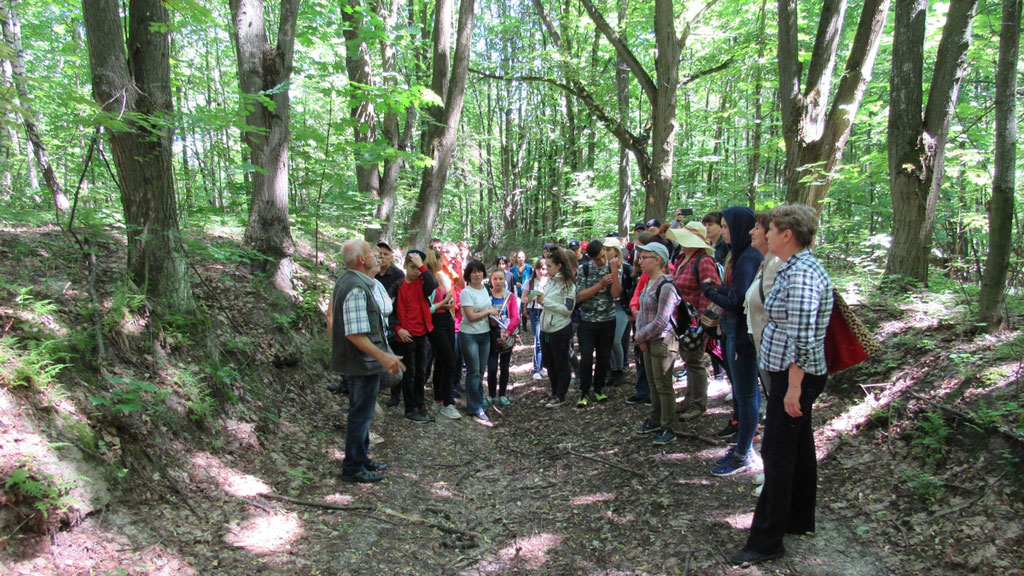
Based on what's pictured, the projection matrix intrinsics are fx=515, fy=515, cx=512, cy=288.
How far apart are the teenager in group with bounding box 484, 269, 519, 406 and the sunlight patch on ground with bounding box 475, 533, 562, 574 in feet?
10.9

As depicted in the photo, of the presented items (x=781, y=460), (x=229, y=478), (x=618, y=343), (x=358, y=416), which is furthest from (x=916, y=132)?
(x=229, y=478)

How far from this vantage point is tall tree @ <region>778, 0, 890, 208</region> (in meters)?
6.57

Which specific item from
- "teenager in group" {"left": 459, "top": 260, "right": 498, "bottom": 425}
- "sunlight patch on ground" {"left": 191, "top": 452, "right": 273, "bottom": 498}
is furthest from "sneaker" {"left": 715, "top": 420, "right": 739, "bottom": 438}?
"sunlight patch on ground" {"left": 191, "top": 452, "right": 273, "bottom": 498}

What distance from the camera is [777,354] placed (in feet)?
9.52

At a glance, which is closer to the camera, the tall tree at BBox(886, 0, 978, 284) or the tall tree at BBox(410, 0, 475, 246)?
the tall tree at BBox(886, 0, 978, 284)

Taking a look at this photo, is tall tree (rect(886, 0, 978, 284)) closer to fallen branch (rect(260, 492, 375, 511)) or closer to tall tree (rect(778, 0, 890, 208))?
tall tree (rect(778, 0, 890, 208))

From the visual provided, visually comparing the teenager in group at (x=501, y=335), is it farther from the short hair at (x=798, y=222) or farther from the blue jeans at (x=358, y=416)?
the short hair at (x=798, y=222)

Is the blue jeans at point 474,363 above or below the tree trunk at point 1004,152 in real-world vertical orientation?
below

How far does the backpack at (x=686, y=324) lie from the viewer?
496 cm

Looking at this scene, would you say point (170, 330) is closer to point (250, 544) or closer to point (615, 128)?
point (250, 544)

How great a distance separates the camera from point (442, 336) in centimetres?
634

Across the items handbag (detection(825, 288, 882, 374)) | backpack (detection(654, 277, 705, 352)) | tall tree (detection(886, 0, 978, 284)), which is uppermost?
tall tree (detection(886, 0, 978, 284))

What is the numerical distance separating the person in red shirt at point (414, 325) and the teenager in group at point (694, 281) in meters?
2.85

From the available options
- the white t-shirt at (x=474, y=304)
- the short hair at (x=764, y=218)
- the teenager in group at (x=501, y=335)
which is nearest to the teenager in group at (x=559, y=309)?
the teenager in group at (x=501, y=335)
